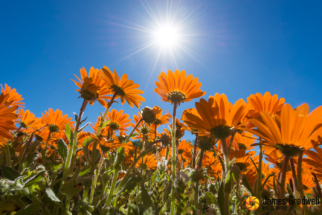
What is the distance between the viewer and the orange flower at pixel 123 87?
1.99 m

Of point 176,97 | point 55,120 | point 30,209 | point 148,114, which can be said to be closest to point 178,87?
point 176,97

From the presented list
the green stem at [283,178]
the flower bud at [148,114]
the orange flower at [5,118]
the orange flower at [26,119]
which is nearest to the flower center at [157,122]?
the flower bud at [148,114]

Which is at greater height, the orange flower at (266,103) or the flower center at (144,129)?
the flower center at (144,129)

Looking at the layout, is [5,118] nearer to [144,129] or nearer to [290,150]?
[144,129]

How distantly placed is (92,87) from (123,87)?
0.46 metres

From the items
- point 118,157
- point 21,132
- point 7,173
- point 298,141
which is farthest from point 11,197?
point 21,132

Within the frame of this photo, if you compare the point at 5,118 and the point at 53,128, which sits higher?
the point at 53,128

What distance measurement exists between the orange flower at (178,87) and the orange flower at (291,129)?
44.8 inches

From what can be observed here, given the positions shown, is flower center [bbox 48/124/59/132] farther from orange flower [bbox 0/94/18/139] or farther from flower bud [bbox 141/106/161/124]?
flower bud [bbox 141/106/161/124]

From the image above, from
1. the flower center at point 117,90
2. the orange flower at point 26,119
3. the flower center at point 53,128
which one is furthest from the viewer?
the orange flower at point 26,119

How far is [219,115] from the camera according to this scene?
1.50 m

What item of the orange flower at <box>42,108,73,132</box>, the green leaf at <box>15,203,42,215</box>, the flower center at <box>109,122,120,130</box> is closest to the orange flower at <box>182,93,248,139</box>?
the green leaf at <box>15,203,42,215</box>

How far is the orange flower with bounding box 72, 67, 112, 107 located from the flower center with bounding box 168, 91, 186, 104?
0.74 metres

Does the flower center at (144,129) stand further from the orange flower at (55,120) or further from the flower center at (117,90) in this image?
the orange flower at (55,120)
